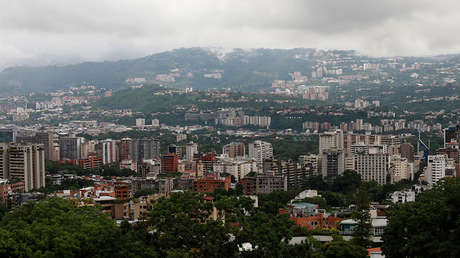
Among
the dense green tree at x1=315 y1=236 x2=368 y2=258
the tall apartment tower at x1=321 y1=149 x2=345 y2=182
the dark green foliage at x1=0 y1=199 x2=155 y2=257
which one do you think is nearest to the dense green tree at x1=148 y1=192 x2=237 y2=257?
the dark green foliage at x1=0 y1=199 x2=155 y2=257

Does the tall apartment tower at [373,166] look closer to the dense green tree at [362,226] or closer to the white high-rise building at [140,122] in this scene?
the dense green tree at [362,226]

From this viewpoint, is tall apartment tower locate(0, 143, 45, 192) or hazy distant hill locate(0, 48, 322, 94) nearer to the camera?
tall apartment tower locate(0, 143, 45, 192)

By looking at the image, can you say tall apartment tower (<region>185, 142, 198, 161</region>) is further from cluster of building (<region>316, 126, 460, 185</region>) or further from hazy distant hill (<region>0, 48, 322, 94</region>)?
hazy distant hill (<region>0, 48, 322, 94</region>)

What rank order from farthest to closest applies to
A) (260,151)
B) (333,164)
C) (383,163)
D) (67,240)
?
(260,151) < (333,164) < (383,163) < (67,240)

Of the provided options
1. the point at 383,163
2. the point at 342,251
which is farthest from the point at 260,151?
the point at 342,251

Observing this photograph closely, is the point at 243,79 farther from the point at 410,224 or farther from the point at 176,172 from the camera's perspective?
the point at 410,224

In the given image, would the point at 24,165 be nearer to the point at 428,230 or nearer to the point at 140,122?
the point at 428,230
